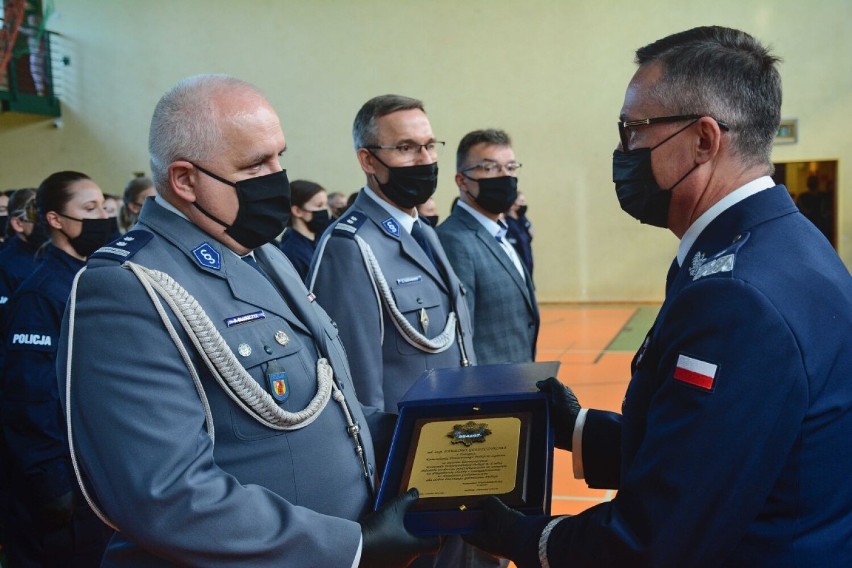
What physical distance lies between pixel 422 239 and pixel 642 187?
1.50m

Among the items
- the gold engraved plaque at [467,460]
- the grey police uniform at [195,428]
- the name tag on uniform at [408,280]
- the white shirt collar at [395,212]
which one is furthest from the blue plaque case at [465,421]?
the white shirt collar at [395,212]

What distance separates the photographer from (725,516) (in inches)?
51.4

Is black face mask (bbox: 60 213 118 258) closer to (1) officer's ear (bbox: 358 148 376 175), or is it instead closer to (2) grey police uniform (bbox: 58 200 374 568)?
(1) officer's ear (bbox: 358 148 376 175)

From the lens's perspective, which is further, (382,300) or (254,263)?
(382,300)

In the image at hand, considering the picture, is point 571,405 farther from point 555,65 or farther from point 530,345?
point 555,65

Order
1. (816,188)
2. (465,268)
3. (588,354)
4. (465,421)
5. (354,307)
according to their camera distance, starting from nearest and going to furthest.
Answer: (465,421) → (354,307) → (465,268) → (588,354) → (816,188)

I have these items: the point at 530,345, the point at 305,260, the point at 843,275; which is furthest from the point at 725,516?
the point at 305,260

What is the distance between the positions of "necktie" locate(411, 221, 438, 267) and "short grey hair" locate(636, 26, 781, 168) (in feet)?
5.28

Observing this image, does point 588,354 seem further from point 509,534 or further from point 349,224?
point 509,534

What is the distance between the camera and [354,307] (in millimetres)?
2676

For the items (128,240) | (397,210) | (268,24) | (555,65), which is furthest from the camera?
(268,24)

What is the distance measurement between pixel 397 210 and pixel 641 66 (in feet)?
4.89

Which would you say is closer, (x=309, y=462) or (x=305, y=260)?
(x=309, y=462)

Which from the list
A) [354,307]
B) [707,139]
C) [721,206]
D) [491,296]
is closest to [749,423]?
[721,206]
